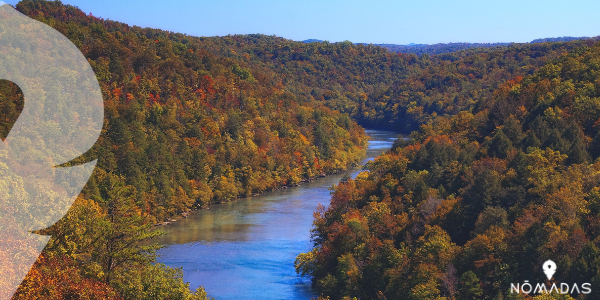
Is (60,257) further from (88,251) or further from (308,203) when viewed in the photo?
(308,203)

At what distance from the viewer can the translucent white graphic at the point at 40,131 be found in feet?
67.6

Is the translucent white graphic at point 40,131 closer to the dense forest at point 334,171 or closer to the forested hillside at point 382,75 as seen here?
the dense forest at point 334,171

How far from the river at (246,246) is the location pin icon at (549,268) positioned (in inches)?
514

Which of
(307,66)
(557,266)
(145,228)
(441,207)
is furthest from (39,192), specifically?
(307,66)

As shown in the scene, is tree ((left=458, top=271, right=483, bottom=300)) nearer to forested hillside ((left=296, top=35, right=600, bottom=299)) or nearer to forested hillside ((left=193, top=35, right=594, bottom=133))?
forested hillside ((left=296, top=35, right=600, bottom=299))

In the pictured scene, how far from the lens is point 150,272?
1908 centimetres

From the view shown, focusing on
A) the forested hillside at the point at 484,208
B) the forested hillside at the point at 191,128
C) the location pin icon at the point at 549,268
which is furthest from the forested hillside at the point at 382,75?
the location pin icon at the point at 549,268

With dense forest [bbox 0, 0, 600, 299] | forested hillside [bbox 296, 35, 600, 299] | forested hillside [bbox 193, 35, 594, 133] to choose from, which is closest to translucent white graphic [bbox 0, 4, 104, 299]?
dense forest [bbox 0, 0, 600, 299]

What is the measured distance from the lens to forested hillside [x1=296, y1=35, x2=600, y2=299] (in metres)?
27.7

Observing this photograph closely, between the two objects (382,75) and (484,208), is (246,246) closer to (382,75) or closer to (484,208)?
(484,208)

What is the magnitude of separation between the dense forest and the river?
177 cm

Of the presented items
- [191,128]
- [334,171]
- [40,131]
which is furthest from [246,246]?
[334,171]

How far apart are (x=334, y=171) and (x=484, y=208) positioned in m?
48.7

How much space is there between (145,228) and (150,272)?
316 cm
